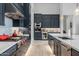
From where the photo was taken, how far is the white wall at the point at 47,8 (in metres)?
1.20

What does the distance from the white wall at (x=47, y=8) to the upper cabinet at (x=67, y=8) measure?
0.04 m

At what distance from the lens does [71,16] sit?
1.31 meters

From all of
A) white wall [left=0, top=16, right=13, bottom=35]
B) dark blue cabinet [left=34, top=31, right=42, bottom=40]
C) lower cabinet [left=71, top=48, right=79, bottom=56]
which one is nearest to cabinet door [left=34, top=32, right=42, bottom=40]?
dark blue cabinet [left=34, top=31, right=42, bottom=40]

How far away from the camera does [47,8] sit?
1280 mm

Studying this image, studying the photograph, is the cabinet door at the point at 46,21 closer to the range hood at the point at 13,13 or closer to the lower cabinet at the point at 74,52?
the range hood at the point at 13,13

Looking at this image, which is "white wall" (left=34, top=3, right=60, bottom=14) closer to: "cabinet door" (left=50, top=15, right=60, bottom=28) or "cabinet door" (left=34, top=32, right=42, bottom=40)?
"cabinet door" (left=50, top=15, right=60, bottom=28)

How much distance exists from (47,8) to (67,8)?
0.18 metres

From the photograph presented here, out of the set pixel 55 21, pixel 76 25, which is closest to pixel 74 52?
pixel 76 25

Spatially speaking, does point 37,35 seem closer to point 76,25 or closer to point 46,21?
point 46,21

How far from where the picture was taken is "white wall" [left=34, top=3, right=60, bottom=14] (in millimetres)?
1197

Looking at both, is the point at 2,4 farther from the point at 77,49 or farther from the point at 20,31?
the point at 77,49

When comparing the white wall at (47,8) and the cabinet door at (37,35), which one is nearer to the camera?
the white wall at (47,8)

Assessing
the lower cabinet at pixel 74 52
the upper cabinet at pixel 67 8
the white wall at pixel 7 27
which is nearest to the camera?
the lower cabinet at pixel 74 52

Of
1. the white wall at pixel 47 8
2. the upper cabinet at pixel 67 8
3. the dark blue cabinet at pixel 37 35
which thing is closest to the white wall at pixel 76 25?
the upper cabinet at pixel 67 8
